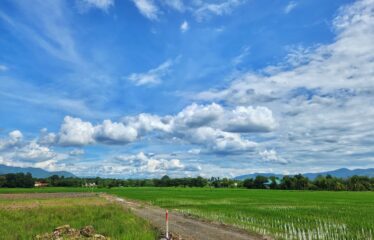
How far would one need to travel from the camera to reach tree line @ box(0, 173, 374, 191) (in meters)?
120

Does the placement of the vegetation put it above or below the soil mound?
above

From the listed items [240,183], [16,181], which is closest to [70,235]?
[16,181]

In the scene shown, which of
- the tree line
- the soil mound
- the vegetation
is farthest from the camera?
the vegetation

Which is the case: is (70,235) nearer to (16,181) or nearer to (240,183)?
(16,181)

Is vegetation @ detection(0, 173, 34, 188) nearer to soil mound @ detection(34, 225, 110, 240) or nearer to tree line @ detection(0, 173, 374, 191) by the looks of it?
tree line @ detection(0, 173, 374, 191)

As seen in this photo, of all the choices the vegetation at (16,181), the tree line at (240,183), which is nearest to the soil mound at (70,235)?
the tree line at (240,183)

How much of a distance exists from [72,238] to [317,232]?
13.2 m

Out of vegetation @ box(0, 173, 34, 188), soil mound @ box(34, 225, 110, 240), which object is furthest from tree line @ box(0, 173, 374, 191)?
soil mound @ box(34, 225, 110, 240)

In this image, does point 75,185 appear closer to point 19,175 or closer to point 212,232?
point 19,175

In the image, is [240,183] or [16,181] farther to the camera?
[240,183]

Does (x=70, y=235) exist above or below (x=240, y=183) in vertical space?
below

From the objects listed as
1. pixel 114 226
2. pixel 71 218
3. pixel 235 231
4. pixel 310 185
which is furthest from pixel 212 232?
pixel 310 185

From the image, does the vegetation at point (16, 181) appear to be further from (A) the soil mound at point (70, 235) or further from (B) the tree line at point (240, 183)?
(A) the soil mound at point (70, 235)

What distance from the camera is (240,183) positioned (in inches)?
6565
